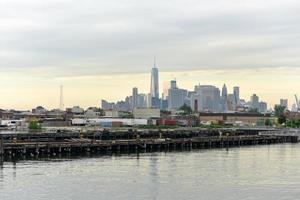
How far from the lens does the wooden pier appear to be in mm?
88500

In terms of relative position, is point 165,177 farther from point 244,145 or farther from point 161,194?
point 244,145

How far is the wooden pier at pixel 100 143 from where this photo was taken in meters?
88.5

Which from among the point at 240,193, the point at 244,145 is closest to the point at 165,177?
the point at 240,193

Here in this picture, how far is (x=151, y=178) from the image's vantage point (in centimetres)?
6216

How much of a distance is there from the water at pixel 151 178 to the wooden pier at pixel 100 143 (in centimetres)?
871

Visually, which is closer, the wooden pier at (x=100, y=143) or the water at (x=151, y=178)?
the water at (x=151, y=178)

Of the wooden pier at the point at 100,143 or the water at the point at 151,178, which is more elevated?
the wooden pier at the point at 100,143

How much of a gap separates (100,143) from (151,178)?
122 ft

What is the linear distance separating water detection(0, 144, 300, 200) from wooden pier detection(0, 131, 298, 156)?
871cm

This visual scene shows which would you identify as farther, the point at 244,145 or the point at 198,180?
the point at 244,145

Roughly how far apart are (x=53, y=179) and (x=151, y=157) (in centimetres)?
2945

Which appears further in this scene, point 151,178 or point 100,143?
point 100,143

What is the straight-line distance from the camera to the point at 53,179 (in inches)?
2392

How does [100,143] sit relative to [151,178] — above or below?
above
